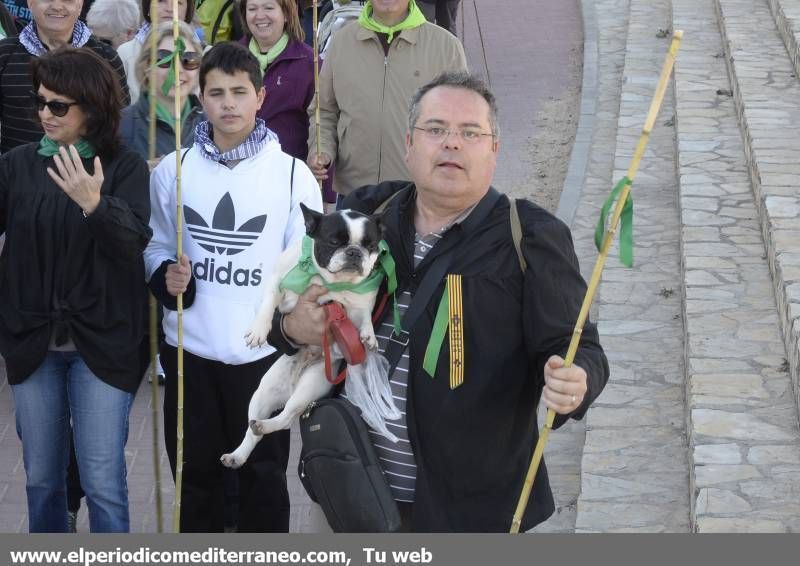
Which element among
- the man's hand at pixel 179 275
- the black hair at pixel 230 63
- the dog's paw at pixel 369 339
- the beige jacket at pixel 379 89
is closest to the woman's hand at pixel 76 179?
the man's hand at pixel 179 275

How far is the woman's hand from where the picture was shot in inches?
190

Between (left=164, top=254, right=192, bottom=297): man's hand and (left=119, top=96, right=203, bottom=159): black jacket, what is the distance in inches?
40.0

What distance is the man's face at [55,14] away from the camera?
6883 millimetres

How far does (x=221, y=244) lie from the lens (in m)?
5.36

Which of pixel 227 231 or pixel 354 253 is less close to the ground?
pixel 354 253

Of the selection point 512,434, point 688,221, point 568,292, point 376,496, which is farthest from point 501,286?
point 688,221

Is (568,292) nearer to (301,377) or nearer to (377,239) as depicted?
(377,239)

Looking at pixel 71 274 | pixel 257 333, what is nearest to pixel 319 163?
pixel 71 274

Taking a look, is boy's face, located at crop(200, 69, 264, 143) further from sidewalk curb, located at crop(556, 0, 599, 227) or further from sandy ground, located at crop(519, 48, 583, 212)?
sandy ground, located at crop(519, 48, 583, 212)

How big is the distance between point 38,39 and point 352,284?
3.47m

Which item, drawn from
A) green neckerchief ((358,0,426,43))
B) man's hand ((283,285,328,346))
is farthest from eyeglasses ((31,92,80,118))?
green neckerchief ((358,0,426,43))

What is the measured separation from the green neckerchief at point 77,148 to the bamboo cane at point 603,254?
7.37ft

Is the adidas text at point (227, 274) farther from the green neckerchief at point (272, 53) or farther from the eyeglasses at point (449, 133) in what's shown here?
the green neckerchief at point (272, 53)

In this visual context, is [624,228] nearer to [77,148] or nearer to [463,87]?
[463,87]
